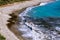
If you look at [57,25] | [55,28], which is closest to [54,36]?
[55,28]

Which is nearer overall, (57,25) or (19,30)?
(19,30)

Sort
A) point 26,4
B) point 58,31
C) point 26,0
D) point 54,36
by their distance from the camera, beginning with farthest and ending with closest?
1. point 26,0
2. point 26,4
3. point 58,31
4. point 54,36

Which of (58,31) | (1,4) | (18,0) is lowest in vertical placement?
(58,31)

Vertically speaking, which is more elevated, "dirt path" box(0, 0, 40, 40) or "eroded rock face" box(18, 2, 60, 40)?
"dirt path" box(0, 0, 40, 40)

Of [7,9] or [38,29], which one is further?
[7,9]

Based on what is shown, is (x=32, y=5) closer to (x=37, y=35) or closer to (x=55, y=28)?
(x=55, y=28)

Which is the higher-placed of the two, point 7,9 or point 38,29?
point 7,9

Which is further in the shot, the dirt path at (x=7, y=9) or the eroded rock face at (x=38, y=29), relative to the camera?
the dirt path at (x=7, y=9)

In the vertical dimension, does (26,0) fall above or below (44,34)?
above

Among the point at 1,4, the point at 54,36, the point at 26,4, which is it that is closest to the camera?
the point at 54,36

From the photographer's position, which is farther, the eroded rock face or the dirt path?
the dirt path

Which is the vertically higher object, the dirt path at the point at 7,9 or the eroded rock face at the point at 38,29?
the dirt path at the point at 7,9
